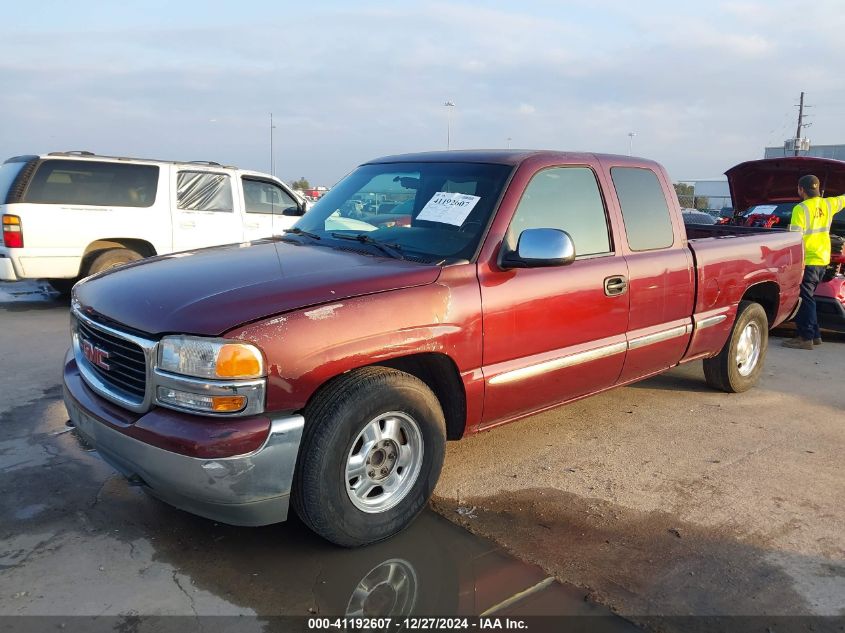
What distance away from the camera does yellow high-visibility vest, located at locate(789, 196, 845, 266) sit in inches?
276

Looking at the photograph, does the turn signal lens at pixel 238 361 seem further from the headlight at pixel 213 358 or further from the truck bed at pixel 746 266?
the truck bed at pixel 746 266

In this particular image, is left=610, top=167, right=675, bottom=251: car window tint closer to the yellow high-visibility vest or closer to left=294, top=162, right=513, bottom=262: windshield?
left=294, top=162, right=513, bottom=262: windshield

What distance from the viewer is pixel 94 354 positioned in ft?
10.5

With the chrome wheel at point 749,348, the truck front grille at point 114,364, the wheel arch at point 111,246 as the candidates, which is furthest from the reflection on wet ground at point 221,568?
the wheel arch at point 111,246

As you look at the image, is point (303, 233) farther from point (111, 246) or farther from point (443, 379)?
point (111, 246)

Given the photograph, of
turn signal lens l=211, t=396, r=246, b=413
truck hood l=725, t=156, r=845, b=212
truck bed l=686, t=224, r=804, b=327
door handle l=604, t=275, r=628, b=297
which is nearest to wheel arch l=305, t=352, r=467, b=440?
turn signal lens l=211, t=396, r=246, b=413

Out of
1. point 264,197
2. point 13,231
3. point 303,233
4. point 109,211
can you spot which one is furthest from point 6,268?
point 303,233

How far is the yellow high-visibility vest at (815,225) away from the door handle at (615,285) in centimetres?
389

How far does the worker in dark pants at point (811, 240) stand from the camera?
277 inches

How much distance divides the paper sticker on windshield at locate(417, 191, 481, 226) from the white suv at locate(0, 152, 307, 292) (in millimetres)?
3522

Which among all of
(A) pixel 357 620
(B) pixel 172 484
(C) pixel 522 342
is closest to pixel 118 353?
(B) pixel 172 484

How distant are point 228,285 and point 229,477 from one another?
0.85 metres

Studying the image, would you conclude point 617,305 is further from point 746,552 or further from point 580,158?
point 746,552

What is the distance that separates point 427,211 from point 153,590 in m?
2.30
